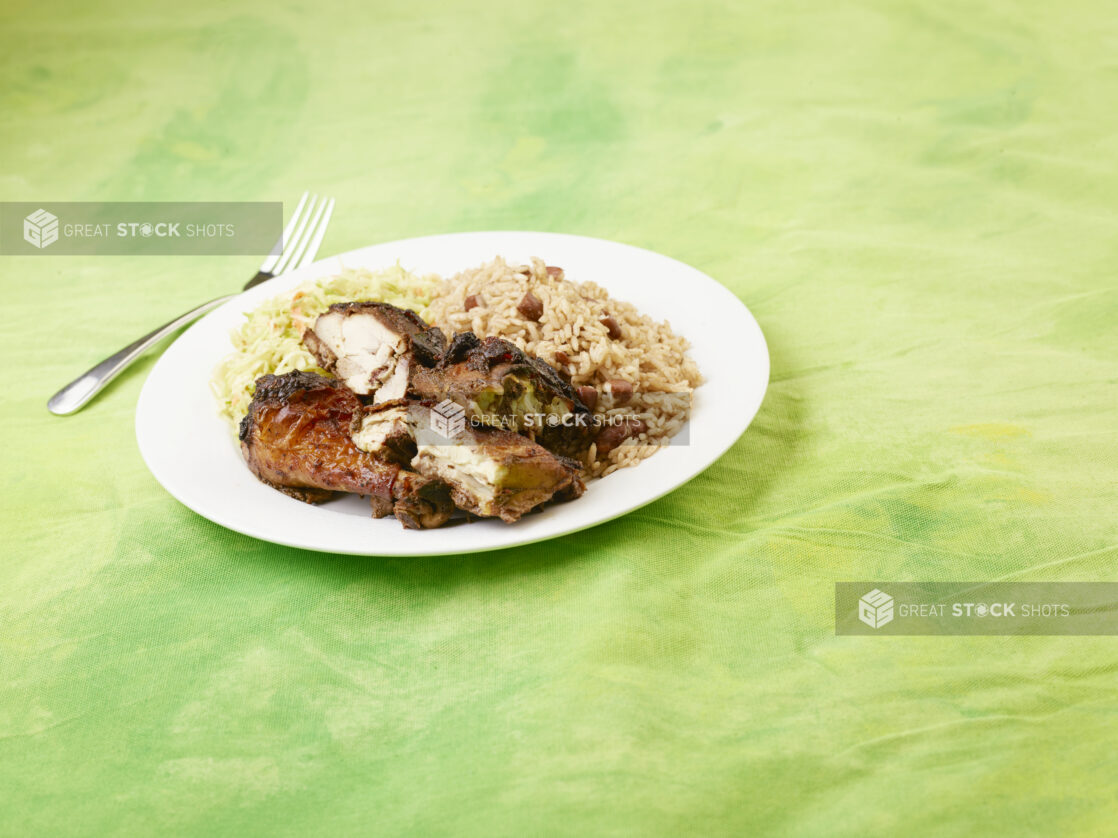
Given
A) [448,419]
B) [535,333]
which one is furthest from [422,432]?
[535,333]

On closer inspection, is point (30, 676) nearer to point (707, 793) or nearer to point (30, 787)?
point (30, 787)

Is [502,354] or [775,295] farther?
[775,295]

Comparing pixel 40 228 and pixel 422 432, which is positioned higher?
pixel 422 432

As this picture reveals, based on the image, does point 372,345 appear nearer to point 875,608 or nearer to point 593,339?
point 593,339

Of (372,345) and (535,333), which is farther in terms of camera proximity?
(535,333)

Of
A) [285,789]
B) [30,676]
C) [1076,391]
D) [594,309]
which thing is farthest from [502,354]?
[1076,391]

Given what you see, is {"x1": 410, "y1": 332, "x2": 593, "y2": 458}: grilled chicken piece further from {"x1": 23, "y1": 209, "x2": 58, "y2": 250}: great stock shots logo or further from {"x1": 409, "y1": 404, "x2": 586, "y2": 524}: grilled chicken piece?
{"x1": 23, "y1": 209, "x2": 58, "y2": 250}: great stock shots logo

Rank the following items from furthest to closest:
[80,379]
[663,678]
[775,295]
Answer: [775,295]
[80,379]
[663,678]
